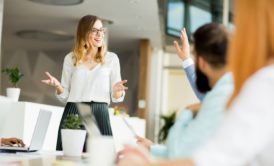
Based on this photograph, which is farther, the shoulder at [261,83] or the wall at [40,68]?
the wall at [40,68]

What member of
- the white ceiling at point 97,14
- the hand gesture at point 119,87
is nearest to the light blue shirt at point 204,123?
the hand gesture at point 119,87

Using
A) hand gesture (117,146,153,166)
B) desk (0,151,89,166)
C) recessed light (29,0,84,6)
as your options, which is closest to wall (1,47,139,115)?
recessed light (29,0,84,6)

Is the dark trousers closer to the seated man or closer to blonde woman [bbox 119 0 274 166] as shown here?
the seated man

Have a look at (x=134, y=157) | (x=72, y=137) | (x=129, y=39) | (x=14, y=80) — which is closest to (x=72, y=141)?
(x=72, y=137)

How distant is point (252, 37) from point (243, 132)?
19 centimetres

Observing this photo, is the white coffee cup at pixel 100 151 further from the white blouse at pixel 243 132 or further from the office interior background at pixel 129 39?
the office interior background at pixel 129 39

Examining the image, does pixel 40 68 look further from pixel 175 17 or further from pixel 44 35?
pixel 175 17

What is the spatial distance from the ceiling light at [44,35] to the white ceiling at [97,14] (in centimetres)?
16

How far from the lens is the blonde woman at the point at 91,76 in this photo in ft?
8.80

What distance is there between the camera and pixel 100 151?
2.92 feet

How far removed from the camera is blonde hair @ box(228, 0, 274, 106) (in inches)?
29.6

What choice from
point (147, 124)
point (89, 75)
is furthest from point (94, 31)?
point (147, 124)

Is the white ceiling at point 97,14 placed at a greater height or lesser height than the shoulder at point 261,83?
greater

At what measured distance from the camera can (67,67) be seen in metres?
2.77
